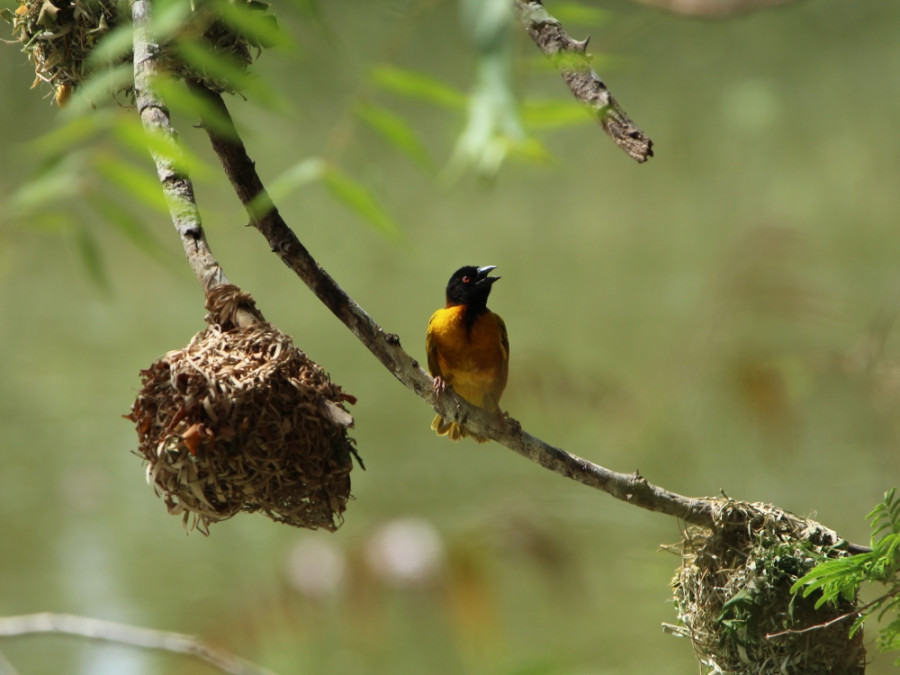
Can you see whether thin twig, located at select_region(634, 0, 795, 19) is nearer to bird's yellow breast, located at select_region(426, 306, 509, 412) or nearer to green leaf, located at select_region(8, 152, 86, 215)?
green leaf, located at select_region(8, 152, 86, 215)

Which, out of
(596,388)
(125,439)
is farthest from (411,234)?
(125,439)

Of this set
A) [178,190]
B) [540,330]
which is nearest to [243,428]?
[178,190]

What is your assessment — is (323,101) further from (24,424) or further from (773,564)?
(773,564)

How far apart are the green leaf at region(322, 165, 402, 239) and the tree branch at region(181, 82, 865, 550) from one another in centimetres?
54

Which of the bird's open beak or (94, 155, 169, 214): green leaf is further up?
the bird's open beak

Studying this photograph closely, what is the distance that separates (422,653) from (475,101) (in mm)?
6675

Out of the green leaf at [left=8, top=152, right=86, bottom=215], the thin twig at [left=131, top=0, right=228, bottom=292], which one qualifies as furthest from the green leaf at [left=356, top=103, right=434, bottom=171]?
the thin twig at [left=131, top=0, right=228, bottom=292]

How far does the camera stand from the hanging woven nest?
1678 millimetres

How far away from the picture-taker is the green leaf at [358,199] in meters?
0.84

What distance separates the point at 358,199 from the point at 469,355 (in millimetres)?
1882

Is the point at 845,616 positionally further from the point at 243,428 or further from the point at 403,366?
the point at 243,428

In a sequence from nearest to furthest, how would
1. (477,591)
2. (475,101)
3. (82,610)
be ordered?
(475,101) → (477,591) → (82,610)

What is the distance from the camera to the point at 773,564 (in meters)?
1.95

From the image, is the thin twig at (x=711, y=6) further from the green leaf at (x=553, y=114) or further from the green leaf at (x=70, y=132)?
the green leaf at (x=70, y=132)
